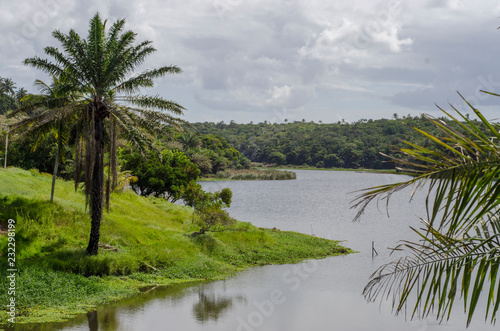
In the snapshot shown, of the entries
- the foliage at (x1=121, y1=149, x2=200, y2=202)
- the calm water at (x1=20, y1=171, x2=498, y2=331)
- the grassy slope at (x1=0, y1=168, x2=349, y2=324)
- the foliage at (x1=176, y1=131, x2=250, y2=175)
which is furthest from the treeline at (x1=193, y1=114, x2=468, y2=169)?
the calm water at (x1=20, y1=171, x2=498, y2=331)

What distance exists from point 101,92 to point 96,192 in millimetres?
4696

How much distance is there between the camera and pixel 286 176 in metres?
120

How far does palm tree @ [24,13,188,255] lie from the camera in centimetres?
2241

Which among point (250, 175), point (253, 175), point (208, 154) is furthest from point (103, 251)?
point (253, 175)

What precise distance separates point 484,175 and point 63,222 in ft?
78.9

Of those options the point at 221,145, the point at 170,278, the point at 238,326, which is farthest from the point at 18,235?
the point at 221,145

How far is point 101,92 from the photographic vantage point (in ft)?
73.7

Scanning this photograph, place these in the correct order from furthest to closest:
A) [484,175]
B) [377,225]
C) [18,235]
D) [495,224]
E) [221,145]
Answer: [221,145] → [377,225] → [18,235] → [495,224] → [484,175]

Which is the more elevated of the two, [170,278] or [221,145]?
[221,145]

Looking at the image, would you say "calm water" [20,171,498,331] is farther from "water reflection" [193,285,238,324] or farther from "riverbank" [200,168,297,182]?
"riverbank" [200,168,297,182]

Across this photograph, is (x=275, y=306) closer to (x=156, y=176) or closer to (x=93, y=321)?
(x=93, y=321)

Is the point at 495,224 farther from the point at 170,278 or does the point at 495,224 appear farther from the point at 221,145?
the point at 221,145

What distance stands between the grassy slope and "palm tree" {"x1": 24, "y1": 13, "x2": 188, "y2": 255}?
6.51 feet

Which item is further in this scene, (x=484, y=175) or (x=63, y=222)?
(x=63, y=222)
